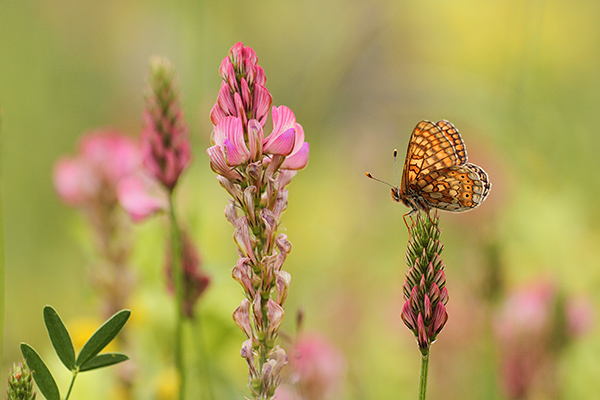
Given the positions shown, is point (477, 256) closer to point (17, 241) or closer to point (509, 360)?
point (509, 360)

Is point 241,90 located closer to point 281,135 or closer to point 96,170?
point 281,135

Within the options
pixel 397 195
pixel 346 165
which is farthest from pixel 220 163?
pixel 346 165

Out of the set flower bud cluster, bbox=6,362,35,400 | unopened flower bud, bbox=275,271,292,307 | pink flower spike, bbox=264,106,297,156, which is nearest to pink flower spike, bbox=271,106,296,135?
pink flower spike, bbox=264,106,297,156

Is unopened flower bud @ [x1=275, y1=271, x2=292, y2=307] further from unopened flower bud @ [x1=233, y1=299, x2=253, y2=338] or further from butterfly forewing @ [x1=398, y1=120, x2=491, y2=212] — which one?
butterfly forewing @ [x1=398, y1=120, x2=491, y2=212]

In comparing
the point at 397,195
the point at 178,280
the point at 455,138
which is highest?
the point at 455,138

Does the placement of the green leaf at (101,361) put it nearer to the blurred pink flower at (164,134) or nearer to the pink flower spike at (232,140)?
the pink flower spike at (232,140)

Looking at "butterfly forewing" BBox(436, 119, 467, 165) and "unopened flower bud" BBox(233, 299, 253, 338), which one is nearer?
"unopened flower bud" BBox(233, 299, 253, 338)
